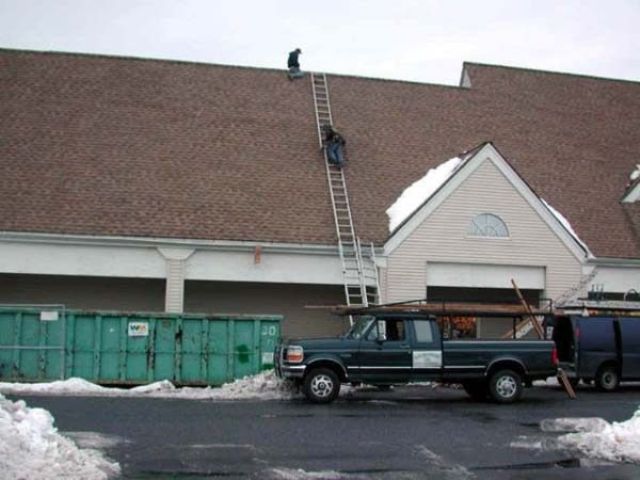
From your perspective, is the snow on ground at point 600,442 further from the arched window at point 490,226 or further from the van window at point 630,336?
the arched window at point 490,226

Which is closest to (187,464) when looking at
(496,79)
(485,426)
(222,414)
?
(222,414)

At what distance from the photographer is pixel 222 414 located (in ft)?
47.3

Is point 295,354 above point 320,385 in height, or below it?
above

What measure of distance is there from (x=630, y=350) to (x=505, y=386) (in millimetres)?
5381

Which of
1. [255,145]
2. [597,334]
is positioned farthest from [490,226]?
[255,145]

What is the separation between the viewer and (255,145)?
86.8 ft

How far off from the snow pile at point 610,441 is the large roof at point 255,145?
40.4 feet

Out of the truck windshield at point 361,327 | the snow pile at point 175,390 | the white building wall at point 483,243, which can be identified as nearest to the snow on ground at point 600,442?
the truck windshield at point 361,327

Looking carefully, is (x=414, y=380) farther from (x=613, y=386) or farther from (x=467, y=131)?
(x=467, y=131)

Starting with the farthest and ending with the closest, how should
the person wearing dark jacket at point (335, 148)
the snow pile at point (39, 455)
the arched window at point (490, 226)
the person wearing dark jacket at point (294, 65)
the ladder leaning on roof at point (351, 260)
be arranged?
the person wearing dark jacket at point (294, 65)
the person wearing dark jacket at point (335, 148)
the arched window at point (490, 226)
the ladder leaning on roof at point (351, 260)
the snow pile at point (39, 455)

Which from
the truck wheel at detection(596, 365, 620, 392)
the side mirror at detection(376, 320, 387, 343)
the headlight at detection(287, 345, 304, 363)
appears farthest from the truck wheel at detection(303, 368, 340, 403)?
the truck wheel at detection(596, 365, 620, 392)

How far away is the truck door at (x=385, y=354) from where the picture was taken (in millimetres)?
16594

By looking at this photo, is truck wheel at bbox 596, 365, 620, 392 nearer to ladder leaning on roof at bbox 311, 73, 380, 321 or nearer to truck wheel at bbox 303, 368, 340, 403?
ladder leaning on roof at bbox 311, 73, 380, 321

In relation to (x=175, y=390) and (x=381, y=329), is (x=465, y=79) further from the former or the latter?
(x=175, y=390)
